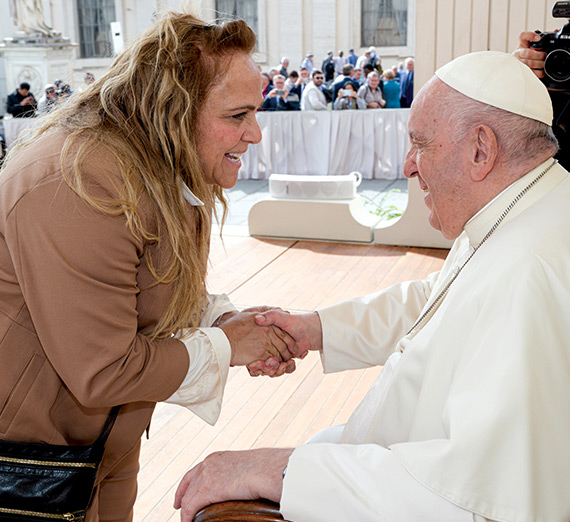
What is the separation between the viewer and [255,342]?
2.15m

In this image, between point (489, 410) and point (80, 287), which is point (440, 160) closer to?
point (489, 410)

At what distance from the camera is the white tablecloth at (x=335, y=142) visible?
11.5 metres

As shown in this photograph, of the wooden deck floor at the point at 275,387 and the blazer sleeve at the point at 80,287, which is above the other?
the blazer sleeve at the point at 80,287

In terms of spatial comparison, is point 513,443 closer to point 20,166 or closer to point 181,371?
point 181,371

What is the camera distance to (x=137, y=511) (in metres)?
2.85

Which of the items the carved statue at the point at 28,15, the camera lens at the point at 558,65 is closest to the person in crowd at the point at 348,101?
the camera lens at the point at 558,65

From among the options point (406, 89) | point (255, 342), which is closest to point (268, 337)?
point (255, 342)

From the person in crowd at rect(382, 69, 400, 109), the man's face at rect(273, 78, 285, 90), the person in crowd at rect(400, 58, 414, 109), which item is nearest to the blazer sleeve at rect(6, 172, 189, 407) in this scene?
the person in crowd at rect(382, 69, 400, 109)

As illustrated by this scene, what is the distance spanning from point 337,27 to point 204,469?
2153cm

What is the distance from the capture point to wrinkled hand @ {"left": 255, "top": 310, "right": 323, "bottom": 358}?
2262 millimetres

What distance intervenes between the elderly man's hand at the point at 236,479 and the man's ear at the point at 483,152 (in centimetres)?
73

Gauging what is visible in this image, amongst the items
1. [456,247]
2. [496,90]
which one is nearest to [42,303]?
[496,90]

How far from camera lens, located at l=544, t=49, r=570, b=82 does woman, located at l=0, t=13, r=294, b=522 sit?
1.83m

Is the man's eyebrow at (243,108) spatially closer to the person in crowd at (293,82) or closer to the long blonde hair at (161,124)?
the long blonde hair at (161,124)
